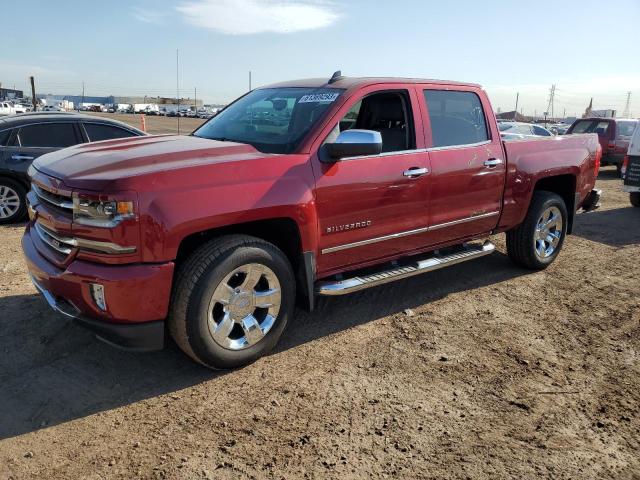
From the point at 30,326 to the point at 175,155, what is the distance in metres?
1.90

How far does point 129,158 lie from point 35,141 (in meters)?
5.11

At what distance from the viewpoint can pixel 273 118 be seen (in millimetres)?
4203

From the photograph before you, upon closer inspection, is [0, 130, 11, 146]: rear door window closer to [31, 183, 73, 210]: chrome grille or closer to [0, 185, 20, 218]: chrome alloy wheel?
[0, 185, 20, 218]: chrome alloy wheel

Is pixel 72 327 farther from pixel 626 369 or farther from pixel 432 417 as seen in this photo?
pixel 626 369

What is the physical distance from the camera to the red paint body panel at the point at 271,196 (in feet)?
9.82

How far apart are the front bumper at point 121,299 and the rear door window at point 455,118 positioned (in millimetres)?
2674

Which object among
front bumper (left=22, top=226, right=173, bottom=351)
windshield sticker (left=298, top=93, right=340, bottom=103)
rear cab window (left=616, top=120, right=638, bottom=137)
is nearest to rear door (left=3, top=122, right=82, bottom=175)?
windshield sticker (left=298, top=93, right=340, bottom=103)

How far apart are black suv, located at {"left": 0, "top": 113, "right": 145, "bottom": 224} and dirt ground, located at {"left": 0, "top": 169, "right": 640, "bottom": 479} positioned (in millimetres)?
3048

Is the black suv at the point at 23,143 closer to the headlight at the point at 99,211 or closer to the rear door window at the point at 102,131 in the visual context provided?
the rear door window at the point at 102,131

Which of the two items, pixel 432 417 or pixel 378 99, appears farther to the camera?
pixel 378 99

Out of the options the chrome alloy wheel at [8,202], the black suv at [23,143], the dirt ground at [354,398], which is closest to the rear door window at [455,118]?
the dirt ground at [354,398]

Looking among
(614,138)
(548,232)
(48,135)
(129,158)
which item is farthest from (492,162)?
(614,138)

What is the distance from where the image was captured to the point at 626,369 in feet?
12.2

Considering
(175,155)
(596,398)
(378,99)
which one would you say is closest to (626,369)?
(596,398)
